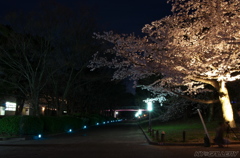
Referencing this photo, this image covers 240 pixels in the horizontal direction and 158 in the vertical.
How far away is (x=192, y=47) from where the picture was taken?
1449cm

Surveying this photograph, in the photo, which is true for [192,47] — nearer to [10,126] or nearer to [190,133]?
[190,133]

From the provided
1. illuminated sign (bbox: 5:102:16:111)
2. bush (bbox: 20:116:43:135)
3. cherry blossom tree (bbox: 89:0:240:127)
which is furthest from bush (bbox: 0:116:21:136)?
illuminated sign (bbox: 5:102:16:111)

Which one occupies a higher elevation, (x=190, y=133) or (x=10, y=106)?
(x=10, y=106)

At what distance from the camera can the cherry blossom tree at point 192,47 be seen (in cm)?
1411

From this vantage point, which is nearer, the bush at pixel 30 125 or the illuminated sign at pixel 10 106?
the bush at pixel 30 125

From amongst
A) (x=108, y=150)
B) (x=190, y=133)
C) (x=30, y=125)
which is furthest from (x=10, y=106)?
(x=108, y=150)

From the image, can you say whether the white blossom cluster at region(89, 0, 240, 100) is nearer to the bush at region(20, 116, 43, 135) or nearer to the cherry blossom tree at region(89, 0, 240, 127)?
the cherry blossom tree at region(89, 0, 240, 127)

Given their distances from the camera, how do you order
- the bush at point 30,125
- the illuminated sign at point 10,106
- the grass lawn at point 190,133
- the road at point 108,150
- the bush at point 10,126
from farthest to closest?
the illuminated sign at point 10,106, the bush at point 30,125, the bush at point 10,126, the grass lawn at point 190,133, the road at point 108,150

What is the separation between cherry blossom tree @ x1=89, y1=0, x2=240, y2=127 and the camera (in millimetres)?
14109

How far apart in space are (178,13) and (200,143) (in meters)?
8.04

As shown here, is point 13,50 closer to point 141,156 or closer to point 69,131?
point 69,131

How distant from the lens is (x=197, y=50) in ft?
47.8

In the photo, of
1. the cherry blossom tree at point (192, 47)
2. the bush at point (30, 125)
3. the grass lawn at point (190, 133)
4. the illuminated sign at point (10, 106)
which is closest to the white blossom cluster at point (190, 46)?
the cherry blossom tree at point (192, 47)

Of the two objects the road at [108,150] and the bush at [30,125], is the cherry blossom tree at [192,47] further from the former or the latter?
the bush at [30,125]
